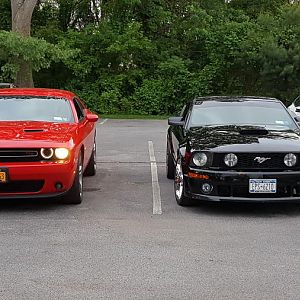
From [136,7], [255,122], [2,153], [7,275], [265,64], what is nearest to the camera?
[7,275]

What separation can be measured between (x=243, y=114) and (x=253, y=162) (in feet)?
5.52

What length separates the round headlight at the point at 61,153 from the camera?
7113 mm

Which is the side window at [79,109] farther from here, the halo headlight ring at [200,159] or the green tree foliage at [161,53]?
the green tree foliage at [161,53]

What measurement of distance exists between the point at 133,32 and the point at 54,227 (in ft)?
72.6

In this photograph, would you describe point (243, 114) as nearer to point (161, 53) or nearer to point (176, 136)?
point (176, 136)

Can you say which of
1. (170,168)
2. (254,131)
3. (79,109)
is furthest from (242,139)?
(79,109)

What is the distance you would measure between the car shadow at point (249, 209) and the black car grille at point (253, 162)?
0.59 metres

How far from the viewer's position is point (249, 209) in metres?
7.48

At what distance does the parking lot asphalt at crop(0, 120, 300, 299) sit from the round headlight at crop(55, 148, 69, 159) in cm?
69

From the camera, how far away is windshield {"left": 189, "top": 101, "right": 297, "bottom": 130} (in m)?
8.37

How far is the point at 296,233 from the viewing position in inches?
249

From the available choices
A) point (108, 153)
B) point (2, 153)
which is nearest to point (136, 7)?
point (108, 153)

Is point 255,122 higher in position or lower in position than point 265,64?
higher

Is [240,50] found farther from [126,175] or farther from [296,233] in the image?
[296,233]
